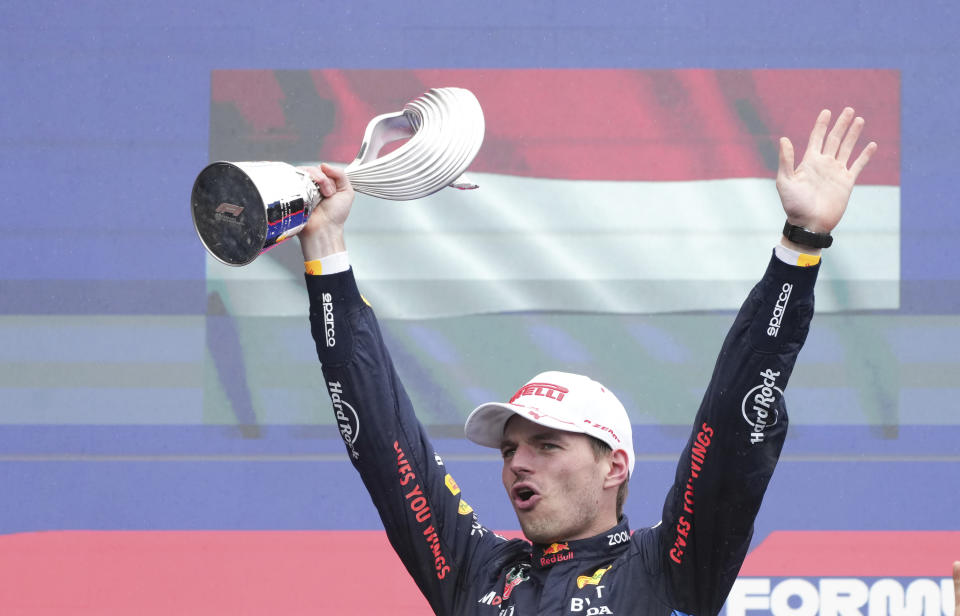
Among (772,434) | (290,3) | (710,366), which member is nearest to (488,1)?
(290,3)

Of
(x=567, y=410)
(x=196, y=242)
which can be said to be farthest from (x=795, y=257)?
(x=196, y=242)

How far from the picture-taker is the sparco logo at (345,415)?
64.7 inches

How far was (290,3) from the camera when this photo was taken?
8.54 feet

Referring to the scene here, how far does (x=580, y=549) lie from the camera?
1.61 meters

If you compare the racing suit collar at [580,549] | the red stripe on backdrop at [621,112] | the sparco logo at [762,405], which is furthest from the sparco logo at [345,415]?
the red stripe on backdrop at [621,112]

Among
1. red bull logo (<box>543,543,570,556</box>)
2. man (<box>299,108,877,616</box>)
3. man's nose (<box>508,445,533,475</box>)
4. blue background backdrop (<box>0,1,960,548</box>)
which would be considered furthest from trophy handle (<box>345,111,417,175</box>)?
blue background backdrop (<box>0,1,960,548</box>)

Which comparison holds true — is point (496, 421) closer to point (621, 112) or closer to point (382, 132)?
point (382, 132)

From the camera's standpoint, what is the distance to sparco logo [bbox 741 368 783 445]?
4.44 ft

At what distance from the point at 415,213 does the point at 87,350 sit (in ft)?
2.62

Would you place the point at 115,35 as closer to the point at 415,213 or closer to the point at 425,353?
the point at 415,213

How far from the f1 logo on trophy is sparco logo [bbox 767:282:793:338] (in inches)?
23.2

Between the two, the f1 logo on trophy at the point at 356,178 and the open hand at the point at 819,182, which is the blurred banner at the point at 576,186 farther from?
the open hand at the point at 819,182

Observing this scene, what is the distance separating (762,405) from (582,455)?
0.35m

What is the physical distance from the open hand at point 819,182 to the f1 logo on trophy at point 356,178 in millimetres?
551
